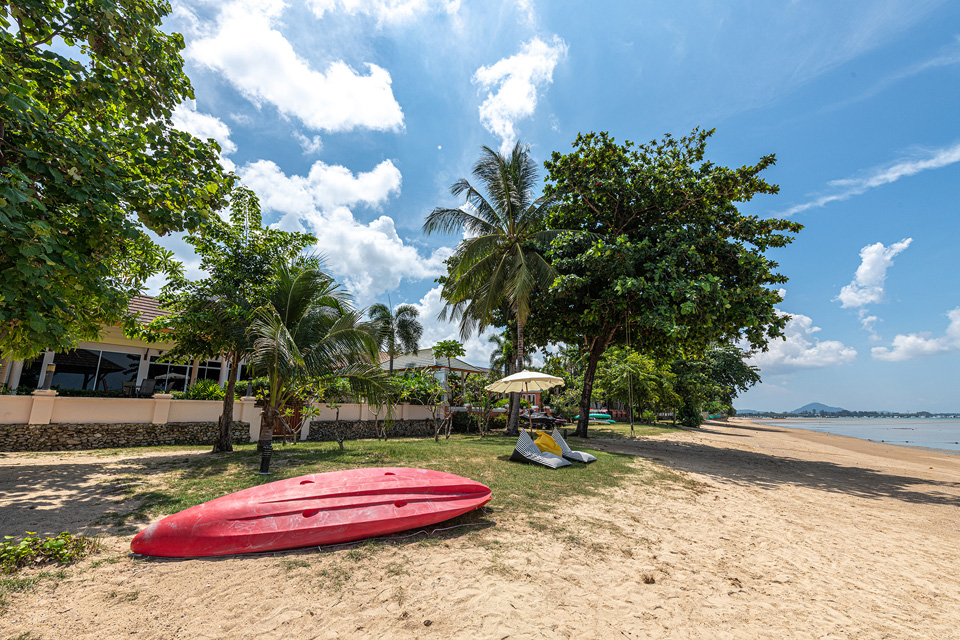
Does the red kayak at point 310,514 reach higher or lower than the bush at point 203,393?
lower

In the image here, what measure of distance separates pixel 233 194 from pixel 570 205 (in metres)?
10.0

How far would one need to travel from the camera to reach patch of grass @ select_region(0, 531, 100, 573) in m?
3.30

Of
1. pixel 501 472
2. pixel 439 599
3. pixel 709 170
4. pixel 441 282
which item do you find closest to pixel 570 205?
pixel 709 170

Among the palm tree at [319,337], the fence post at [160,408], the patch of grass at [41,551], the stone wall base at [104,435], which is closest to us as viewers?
the patch of grass at [41,551]

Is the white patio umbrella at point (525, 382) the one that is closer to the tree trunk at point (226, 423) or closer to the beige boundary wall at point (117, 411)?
the beige boundary wall at point (117, 411)

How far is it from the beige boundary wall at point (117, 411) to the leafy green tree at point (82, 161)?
3.90m

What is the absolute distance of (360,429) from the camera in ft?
47.9

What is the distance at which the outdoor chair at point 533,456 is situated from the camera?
8.59 metres

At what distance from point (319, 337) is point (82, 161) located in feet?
16.9

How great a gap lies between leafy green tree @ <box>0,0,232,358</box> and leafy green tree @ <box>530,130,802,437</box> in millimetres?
9441

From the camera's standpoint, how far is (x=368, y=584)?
3324 mm

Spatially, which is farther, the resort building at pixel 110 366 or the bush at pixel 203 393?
the resort building at pixel 110 366

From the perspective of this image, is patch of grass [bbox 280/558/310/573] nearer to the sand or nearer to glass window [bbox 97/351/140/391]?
the sand

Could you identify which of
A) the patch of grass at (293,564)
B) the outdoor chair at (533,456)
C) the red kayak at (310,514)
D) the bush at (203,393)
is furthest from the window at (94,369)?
the patch of grass at (293,564)
